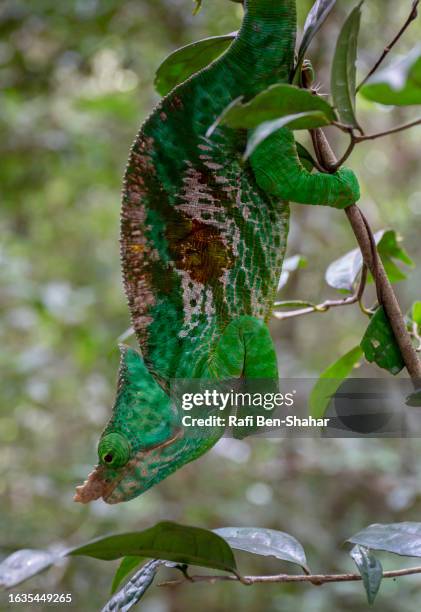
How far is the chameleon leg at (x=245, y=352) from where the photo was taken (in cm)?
95

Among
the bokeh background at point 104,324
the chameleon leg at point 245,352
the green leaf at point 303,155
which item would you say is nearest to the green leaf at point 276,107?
the green leaf at point 303,155

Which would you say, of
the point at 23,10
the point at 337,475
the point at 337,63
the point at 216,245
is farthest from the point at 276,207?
the point at 337,475

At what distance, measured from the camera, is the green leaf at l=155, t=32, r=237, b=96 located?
3.27ft

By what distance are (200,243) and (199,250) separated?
0.01 metres

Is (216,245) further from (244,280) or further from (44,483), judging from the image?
(44,483)

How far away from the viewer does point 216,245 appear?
986 mm

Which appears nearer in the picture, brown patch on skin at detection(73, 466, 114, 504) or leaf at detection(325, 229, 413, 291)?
brown patch on skin at detection(73, 466, 114, 504)

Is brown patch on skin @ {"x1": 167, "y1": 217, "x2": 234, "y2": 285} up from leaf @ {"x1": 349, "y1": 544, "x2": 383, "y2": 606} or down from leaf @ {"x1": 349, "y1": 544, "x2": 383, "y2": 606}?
up

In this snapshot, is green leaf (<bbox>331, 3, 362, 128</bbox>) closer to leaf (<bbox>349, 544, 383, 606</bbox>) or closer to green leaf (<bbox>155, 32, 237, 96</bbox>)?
green leaf (<bbox>155, 32, 237, 96</bbox>)

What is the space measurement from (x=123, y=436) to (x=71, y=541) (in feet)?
6.17

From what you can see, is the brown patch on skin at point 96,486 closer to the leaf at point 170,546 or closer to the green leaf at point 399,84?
the leaf at point 170,546

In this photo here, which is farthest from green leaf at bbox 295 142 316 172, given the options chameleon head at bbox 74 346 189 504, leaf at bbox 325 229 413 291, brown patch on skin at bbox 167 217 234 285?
chameleon head at bbox 74 346 189 504

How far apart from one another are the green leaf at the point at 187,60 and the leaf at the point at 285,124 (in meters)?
0.37

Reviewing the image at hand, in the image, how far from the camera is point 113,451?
2.91ft
